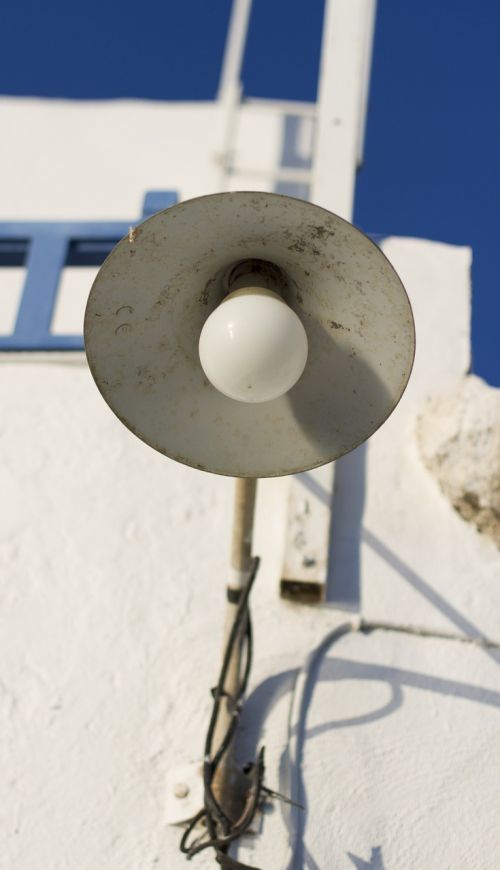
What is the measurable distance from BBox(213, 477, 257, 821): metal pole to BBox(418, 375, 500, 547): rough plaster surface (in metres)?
0.73

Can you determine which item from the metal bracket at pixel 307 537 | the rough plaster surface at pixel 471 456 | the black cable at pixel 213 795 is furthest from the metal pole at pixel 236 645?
the rough plaster surface at pixel 471 456

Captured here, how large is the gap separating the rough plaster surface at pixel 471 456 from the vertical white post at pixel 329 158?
0.29 m

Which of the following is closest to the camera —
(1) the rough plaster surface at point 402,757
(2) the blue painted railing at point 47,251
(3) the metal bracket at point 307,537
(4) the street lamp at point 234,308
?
(4) the street lamp at point 234,308

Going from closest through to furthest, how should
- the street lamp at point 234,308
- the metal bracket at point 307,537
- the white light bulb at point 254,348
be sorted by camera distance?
the white light bulb at point 254,348, the street lamp at point 234,308, the metal bracket at point 307,537

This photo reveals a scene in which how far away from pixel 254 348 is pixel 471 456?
46.7 inches

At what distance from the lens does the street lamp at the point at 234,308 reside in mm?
1654

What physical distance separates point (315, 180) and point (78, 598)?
1.52m

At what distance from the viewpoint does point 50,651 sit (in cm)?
231

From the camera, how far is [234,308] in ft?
5.23

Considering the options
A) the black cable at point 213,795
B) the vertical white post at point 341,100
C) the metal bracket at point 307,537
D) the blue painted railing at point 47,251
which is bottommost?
the black cable at point 213,795

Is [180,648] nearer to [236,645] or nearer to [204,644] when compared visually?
[204,644]

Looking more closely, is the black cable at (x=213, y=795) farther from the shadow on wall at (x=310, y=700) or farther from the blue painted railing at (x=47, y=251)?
the blue painted railing at (x=47, y=251)

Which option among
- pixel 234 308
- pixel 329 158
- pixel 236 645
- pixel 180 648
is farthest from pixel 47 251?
pixel 234 308

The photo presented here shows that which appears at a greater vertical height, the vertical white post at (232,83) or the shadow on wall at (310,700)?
the vertical white post at (232,83)
